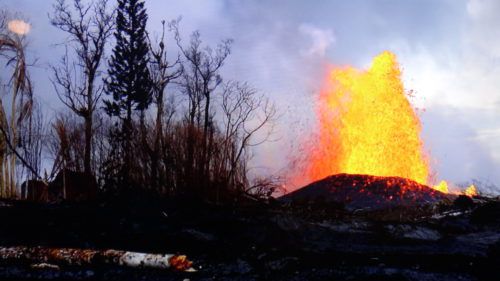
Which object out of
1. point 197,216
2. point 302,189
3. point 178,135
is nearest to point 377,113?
point 302,189

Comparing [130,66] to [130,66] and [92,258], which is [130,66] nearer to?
[130,66]

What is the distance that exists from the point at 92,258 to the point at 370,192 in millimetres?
15528

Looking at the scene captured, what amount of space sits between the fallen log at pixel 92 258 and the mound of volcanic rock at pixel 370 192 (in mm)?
13132

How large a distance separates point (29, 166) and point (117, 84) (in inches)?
965

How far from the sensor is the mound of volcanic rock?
19531 millimetres

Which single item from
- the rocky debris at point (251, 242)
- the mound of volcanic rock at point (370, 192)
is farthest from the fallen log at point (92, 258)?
the mound of volcanic rock at point (370, 192)

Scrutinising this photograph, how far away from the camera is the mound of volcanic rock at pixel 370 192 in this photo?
19.5 m

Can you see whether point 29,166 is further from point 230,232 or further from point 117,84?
point 117,84

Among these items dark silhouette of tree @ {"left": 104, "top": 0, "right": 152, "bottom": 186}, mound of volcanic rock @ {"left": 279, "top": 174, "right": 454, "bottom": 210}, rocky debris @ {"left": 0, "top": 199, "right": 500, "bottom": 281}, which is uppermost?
dark silhouette of tree @ {"left": 104, "top": 0, "right": 152, "bottom": 186}

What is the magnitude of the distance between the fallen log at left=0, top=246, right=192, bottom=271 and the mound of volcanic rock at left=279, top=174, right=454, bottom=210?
13.1 metres

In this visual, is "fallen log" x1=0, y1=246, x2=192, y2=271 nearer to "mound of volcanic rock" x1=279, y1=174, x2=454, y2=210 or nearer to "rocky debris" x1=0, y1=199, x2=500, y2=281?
"rocky debris" x1=0, y1=199, x2=500, y2=281

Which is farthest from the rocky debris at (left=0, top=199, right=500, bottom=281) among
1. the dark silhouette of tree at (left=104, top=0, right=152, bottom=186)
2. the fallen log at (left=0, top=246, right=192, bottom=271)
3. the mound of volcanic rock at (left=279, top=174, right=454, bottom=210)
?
the dark silhouette of tree at (left=104, top=0, right=152, bottom=186)

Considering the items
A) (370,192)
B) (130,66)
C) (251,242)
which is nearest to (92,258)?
(251,242)

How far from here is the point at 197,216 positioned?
28.6 feet
